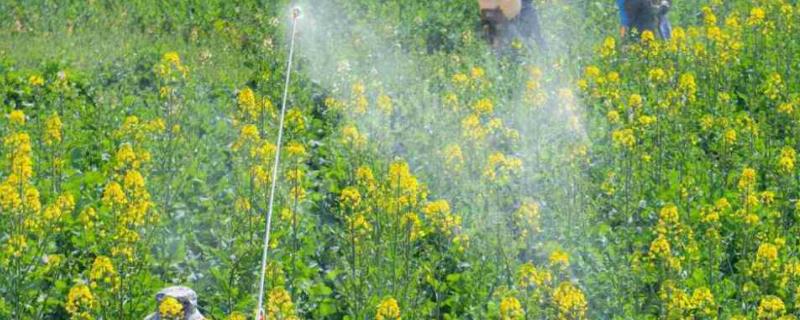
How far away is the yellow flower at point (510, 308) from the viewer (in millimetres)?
6000

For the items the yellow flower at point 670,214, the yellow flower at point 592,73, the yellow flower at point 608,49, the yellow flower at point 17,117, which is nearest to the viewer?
the yellow flower at point 670,214

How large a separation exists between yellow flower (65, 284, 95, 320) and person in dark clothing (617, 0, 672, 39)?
6.87m

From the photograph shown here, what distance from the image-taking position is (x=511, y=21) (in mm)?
12141

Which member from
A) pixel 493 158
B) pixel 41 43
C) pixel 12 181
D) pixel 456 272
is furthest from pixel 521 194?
pixel 41 43

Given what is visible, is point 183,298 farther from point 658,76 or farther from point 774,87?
point 774,87

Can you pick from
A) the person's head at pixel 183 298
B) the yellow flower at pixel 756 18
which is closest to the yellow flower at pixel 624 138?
the yellow flower at pixel 756 18

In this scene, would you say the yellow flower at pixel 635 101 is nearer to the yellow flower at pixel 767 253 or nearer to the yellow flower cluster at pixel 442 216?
the yellow flower cluster at pixel 442 216

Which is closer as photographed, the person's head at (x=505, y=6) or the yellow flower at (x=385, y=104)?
the yellow flower at (x=385, y=104)

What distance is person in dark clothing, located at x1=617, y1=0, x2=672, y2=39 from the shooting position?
39.4 ft

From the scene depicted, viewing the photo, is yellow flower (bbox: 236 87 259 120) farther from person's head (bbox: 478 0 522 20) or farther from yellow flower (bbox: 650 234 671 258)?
person's head (bbox: 478 0 522 20)

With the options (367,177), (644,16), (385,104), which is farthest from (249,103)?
(644,16)

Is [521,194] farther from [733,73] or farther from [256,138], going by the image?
[733,73]

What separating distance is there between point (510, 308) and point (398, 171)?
4.89 feet

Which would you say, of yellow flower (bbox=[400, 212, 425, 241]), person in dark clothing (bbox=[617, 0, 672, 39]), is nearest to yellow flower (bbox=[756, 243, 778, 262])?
yellow flower (bbox=[400, 212, 425, 241])
